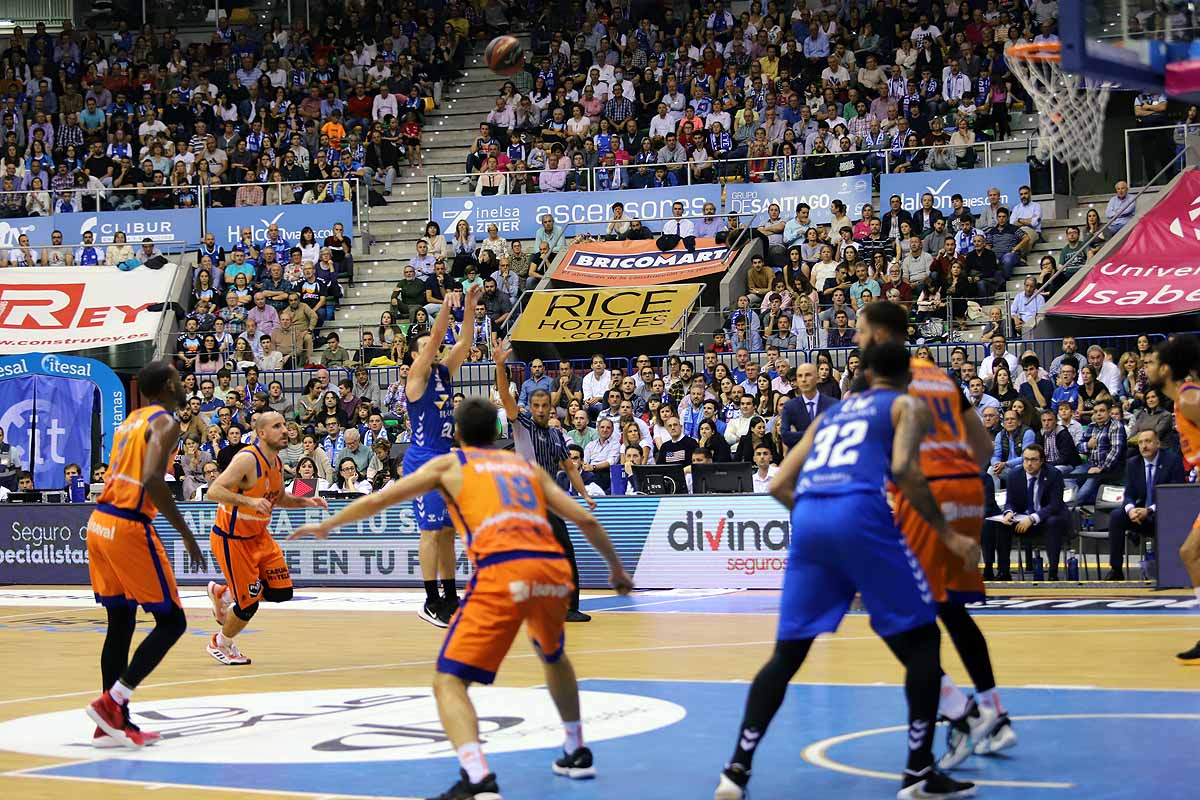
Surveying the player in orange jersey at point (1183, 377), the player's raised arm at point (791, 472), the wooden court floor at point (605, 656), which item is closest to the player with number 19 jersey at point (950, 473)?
the player's raised arm at point (791, 472)

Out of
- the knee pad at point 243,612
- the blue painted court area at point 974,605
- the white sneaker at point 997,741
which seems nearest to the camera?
the white sneaker at point 997,741

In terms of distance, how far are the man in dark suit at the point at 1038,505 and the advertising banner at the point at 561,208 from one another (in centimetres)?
1162

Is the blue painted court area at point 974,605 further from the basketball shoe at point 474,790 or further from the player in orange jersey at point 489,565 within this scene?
the basketball shoe at point 474,790

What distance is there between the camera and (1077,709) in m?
8.58

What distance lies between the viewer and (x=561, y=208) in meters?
28.0

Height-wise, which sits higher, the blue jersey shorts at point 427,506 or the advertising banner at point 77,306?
the advertising banner at point 77,306

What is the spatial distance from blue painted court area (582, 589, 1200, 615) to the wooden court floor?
0.47ft

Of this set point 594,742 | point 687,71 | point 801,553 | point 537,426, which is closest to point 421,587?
point 537,426

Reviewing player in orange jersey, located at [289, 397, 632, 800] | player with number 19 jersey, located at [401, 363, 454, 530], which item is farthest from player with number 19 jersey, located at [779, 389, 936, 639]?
player with number 19 jersey, located at [401, 363, 454, 530]

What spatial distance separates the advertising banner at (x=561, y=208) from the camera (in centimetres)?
2733

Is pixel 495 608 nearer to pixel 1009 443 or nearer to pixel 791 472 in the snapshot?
pixel 791 472

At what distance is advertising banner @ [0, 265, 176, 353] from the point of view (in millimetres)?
27516

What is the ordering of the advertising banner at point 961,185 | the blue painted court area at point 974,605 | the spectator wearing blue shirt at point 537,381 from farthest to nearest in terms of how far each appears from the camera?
the advertising banner at point 961,185 < the spectator wearing blue shirt at point 537,381 < the blue painted court area at point 974,605

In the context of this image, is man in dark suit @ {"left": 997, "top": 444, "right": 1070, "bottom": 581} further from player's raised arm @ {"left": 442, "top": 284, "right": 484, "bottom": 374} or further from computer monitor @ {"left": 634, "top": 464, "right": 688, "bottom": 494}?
player's raised arm @ {"left": 442, "top": 284, "right": 484, "bottom": 374}
